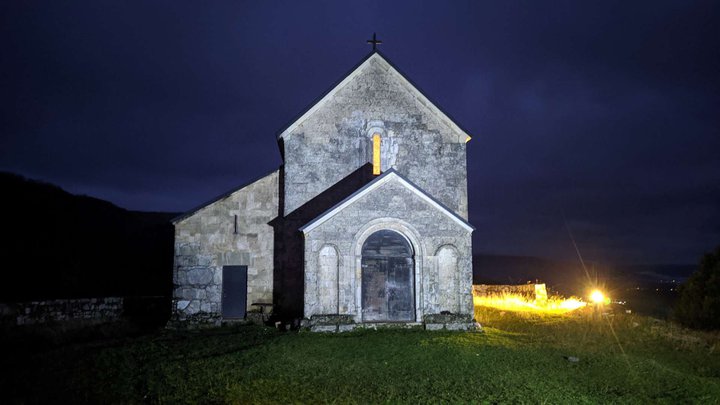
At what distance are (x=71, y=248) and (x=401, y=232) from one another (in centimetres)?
2236

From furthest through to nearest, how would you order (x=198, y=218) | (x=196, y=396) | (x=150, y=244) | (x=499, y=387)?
(x=150, y=244), (x=198, y=218), (x=499, y=387), (x=196, y=396)

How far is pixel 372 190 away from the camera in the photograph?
15.2 metres

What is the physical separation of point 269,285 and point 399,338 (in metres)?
6.61

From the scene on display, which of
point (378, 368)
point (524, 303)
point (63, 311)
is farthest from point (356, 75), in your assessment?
point (524, 303)

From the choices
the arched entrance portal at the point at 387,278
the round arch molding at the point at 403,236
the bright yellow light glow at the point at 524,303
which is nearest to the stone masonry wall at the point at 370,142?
the round arch molding at the point at 403,236

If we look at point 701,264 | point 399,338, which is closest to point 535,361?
point 399,338

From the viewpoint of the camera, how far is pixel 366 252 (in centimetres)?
1512

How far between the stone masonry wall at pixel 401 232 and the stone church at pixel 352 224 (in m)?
0.03

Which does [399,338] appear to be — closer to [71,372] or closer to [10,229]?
[71,372]

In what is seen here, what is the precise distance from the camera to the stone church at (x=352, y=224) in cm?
1486

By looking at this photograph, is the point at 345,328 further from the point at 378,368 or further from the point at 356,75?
the point at 356,75

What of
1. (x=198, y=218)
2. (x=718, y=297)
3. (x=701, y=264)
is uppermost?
(x=198, y=218)

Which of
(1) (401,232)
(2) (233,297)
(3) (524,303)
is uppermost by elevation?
(1) (401,232)

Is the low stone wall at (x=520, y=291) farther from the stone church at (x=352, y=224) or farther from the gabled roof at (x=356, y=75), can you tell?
the gabled roof at (x=356, y=75)
